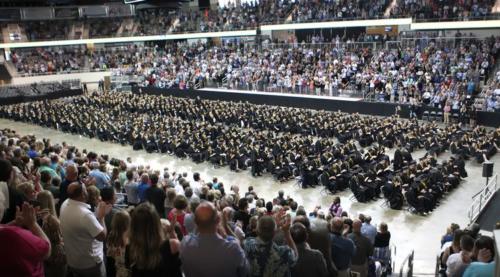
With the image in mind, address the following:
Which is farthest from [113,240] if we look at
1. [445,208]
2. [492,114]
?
[492,114]

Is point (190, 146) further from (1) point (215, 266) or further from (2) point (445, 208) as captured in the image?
(1) point (215, 266)

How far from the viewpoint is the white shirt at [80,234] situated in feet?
16.6

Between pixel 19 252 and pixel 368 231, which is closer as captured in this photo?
pixel 19 252

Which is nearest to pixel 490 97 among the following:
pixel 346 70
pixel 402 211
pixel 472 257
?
pixel 346 70

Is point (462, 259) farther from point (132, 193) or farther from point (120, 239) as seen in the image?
point (132, 193)

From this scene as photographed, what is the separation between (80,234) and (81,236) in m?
0.03

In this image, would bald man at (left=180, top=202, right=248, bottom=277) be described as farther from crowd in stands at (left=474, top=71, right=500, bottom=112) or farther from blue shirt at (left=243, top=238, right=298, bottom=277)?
crowd in stands at (left=474, top=71, right=500, bottom=112)

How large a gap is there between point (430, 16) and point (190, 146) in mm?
19142

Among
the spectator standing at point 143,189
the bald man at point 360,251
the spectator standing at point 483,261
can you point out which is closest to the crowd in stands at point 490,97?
the bald man at point 360,251

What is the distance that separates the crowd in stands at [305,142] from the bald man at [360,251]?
716 centimetres

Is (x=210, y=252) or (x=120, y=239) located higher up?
(x=210, y=252)

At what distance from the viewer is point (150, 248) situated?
4.09 meters

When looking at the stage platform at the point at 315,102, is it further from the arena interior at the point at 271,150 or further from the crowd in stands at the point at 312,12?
the crowd in stands at the point at 312,12

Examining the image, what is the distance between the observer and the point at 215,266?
3951mm
